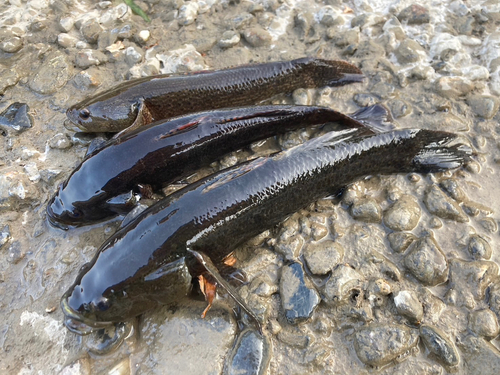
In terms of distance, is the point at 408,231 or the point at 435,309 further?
the point at 408,231

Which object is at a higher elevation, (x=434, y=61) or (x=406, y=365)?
(x=434, y=61)

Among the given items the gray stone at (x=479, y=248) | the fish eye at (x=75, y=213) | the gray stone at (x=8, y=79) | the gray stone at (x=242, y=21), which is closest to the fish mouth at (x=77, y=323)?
the fish eye at (x=75, y=213)

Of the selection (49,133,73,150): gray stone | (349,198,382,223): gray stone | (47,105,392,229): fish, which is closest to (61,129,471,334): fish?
(349,198,382,223): gray stone

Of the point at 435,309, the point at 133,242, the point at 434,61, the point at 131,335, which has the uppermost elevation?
the point at 434,61

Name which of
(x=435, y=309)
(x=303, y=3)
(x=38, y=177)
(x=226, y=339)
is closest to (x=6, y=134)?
(x=38, y=177)

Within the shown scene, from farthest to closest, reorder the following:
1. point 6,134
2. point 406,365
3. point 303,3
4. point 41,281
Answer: point 303,3 < point 6,134 < point 41,281 < point 406,365

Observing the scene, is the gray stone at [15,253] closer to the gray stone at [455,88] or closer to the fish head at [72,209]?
the fish head at [72,209]

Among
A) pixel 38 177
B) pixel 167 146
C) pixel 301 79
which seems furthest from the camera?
pixel 301 79

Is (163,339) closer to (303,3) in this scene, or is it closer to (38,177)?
(38,177)
